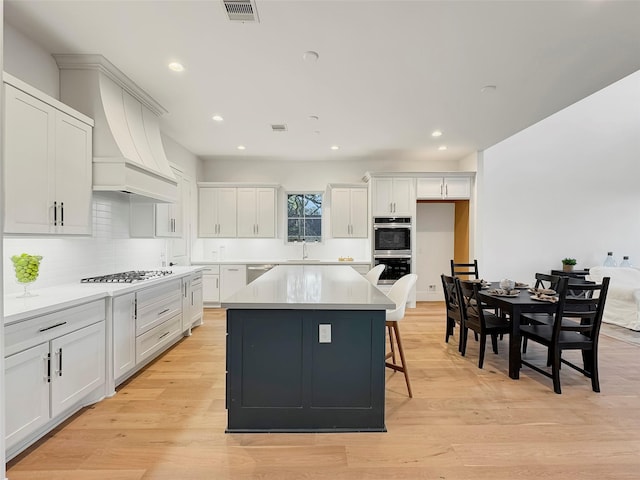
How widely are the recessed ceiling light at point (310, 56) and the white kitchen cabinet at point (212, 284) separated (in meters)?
4.17

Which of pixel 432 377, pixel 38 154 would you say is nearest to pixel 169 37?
pixel 38 154

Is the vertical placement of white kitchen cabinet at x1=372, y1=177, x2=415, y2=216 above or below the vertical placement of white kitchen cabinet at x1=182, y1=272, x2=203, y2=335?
above

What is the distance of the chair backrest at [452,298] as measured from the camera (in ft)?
12.6

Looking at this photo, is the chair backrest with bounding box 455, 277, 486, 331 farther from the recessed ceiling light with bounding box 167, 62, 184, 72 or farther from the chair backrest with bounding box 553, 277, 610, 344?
the recessed ceiling light with bounding box 167, 62, 184, 72

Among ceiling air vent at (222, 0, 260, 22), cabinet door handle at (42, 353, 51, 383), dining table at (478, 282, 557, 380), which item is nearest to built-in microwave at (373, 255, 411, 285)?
dining table at (478, 282, 557, 380)

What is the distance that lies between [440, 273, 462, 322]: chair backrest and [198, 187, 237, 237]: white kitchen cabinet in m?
4.12

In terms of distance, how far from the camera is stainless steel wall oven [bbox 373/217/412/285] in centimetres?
605

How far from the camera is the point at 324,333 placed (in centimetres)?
222

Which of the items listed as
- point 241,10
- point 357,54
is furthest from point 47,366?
point 357,54

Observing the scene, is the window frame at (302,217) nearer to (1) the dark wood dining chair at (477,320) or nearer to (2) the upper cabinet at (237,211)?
(2) the upper cabinet at (237,211)

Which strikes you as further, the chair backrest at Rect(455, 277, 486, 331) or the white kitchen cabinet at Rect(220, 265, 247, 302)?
the white kitchen cabinet at Rect(220, 265, 247, 302)

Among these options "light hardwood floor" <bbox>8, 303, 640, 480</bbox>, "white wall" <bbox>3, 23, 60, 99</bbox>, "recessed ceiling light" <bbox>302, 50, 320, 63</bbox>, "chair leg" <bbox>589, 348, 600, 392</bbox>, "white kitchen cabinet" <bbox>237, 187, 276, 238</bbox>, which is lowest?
"light hardwood floor" <bbox>8, 303, 640, 480</bbox>

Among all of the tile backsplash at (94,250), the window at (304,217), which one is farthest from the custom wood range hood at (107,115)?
the window at (304,217)

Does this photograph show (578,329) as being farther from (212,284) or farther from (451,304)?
(212,284)
